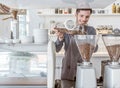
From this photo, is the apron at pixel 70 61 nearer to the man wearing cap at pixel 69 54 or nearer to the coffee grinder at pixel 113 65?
the man wearing cap at pixel 69 54

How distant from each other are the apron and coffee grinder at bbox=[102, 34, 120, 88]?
474 millimetres

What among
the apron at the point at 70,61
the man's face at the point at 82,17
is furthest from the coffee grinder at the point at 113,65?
the man's face at the point at 82,17

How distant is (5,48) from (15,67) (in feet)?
0.44

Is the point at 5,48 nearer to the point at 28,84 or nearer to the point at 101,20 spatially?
the point at 28,84

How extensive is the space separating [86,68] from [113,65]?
170mm

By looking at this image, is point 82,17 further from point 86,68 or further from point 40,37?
point 86,68

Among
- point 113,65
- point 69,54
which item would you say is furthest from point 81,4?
point 113,65

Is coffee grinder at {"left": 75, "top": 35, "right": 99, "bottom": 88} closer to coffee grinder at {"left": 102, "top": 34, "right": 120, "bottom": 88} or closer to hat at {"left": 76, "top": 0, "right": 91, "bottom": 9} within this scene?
coffee grinder at {"left": 102, "top": 34, "right": 120, "bottom": 88}

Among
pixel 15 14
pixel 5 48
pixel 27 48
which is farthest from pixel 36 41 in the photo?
pixel 15 14

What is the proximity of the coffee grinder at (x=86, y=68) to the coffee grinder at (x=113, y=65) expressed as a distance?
0.09 metres

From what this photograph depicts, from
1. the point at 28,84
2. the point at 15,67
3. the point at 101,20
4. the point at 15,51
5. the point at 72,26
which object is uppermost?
the point at 101,20

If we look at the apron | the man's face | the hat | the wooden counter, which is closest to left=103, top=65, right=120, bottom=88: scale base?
the wooden counter

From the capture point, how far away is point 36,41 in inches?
56.1

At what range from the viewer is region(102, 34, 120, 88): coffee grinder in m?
1.24
